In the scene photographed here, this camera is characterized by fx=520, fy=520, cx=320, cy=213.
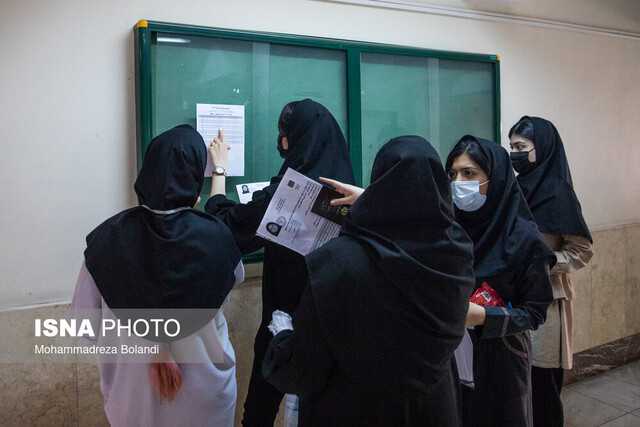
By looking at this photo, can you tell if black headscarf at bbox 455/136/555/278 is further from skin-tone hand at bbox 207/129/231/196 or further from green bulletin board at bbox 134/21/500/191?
skin-tone hand at bbox 207/129/231/196

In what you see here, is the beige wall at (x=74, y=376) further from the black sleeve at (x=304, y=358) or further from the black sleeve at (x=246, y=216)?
the black sleeve at (x=304, y=358)

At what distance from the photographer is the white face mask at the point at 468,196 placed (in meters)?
2.09

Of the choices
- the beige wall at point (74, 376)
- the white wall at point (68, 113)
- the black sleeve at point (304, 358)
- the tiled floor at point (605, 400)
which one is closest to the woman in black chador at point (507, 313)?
the black sleeve at point (304, 358)

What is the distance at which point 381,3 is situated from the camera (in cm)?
284

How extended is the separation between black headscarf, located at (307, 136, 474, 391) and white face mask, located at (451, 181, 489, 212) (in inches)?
33.0

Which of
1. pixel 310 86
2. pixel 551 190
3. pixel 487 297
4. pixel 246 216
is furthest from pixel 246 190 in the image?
pixel 551 190

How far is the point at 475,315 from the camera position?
1.72 metres

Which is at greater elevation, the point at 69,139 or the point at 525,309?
the point at 69,139

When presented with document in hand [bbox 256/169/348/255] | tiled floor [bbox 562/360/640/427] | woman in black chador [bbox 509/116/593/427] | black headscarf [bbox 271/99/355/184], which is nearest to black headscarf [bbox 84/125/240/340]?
document in hand [bbox 256/169/348/255]

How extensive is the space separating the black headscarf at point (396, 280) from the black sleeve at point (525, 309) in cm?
55

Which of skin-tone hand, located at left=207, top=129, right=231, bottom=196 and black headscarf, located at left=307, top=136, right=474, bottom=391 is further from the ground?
skin-tone hand, located at left=207, top=129, right=231, bottom=196

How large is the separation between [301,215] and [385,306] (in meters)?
0.72

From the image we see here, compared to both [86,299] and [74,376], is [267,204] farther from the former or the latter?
[74,376]

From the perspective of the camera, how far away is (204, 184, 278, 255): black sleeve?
2.00 meters
